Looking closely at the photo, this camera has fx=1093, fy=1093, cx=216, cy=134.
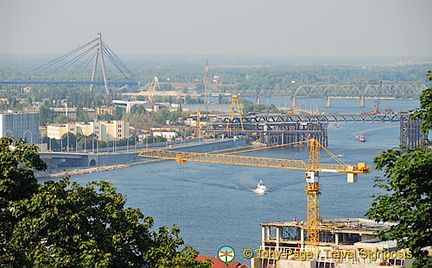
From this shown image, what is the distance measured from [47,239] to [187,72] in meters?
58.5

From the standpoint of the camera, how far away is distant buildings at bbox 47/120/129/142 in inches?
901

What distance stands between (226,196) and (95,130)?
1030 cm

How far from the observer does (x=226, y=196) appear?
13555 millimetres

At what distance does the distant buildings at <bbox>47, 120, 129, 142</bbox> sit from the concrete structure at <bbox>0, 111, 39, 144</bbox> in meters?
0.60

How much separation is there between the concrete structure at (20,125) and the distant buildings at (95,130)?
0.60 m

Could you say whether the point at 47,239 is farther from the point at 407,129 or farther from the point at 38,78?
the point at 38,78

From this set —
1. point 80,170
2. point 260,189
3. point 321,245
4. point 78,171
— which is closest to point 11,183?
point 321,245

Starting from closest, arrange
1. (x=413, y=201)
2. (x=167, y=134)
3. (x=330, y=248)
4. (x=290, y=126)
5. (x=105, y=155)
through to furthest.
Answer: (x=413, y=201)
(x=330, y=248)
(x=105, y=155)
(x=167, y=134)
(x=290, y=126)

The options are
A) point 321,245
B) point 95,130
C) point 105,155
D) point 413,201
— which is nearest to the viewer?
point 413,201

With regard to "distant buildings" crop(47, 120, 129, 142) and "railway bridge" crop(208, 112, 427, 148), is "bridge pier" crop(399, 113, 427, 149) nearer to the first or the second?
"railway bridge" crop(208, 112, 427, 148)

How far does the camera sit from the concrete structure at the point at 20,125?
21.4 meters

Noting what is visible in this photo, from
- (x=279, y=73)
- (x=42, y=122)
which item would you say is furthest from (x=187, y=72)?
(x=42, y=122)

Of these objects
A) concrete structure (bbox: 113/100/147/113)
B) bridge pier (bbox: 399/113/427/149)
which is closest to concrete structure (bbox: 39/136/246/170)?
bridge pier (bbox: 399/113/427/149)

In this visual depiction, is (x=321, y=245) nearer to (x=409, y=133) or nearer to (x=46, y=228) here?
(x=46, y=228)
